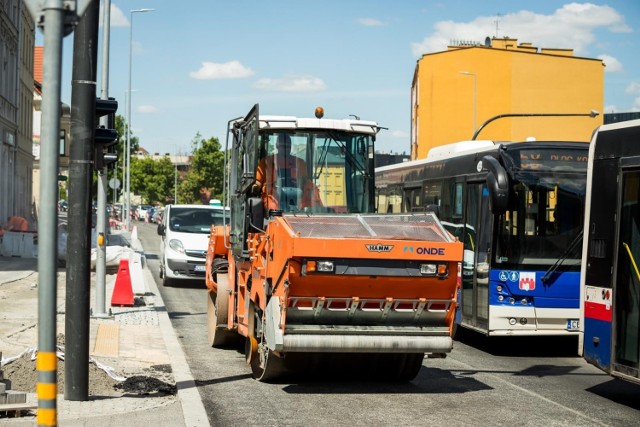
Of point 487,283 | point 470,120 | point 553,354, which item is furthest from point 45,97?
point 470,120

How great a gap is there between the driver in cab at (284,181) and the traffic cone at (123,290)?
7.79m

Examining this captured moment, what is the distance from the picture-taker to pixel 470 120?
3031 inches

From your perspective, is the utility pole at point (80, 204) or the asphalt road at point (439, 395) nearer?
the utility pole at point (80, 204)

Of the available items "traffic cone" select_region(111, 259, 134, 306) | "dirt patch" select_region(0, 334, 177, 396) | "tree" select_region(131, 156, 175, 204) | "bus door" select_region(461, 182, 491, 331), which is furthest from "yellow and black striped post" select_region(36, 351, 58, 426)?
"tree" select_region(131, 156, 175, 204)

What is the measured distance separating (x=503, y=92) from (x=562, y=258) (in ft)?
212

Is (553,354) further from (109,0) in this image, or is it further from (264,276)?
(109,0)

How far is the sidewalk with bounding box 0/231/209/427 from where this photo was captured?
28.6 feet

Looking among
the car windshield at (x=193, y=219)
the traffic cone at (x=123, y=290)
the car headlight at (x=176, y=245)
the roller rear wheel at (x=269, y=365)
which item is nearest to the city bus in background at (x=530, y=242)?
the roller rear wheel at (x=269, y=365)

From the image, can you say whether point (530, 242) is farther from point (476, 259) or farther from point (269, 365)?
point (269, 365)

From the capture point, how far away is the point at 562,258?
14406 millimetres

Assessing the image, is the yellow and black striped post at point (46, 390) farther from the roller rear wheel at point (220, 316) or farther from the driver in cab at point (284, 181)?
the roller rear wheel at point (220, 316)

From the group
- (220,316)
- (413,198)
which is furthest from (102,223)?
(413,198)

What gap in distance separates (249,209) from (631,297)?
13.3ft

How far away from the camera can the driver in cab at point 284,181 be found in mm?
11797
